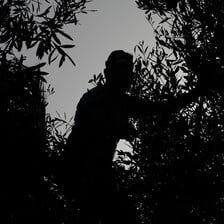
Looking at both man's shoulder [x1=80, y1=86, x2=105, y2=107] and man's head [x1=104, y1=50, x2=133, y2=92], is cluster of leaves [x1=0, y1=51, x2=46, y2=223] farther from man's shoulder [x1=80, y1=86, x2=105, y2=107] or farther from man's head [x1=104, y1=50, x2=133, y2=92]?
man's head [x1=104, y1=50, x2=133, y2=92]

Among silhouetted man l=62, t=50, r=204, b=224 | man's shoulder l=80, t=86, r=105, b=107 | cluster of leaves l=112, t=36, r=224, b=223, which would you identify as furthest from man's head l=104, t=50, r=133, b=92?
cluster of leaves l=112, t=36, r=224, b=223

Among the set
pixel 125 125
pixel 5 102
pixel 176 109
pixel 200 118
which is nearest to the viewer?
pixel 125 125

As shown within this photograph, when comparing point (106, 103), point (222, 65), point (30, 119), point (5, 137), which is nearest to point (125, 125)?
point (106, 103)

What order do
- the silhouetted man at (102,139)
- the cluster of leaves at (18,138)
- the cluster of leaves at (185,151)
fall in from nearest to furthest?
the silhouetted man at (102,139) < the cluster of leaves at (18,138) < the cluster of leaves at (185,151)

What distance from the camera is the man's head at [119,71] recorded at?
347 centimetres

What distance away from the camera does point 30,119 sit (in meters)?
5.00

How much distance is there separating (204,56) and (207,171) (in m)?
2.10

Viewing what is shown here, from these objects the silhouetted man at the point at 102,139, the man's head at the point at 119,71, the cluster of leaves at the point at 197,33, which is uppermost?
the cluster of leaves at the point at 197,33

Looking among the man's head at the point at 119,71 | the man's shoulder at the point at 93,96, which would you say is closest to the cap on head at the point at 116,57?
the man's head at the point at 119,71

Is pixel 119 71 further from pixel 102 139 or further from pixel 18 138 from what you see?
pixel 18 138

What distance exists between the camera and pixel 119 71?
3.49 meters

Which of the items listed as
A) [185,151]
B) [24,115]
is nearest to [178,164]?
[185,151]

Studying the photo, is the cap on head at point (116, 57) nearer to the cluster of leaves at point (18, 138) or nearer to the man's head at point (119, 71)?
the man's head at point (119, 71)

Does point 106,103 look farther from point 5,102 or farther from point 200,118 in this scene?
point 200,118
